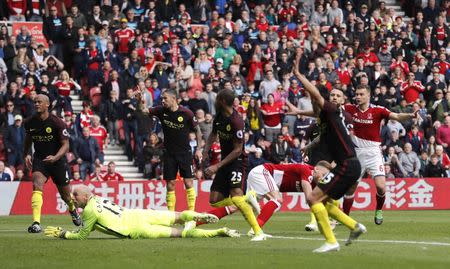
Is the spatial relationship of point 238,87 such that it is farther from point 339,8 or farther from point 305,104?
point 339,8

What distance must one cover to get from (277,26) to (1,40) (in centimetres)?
1019

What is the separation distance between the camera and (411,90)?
1444 inches

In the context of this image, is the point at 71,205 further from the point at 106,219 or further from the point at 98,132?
the point at 98,132

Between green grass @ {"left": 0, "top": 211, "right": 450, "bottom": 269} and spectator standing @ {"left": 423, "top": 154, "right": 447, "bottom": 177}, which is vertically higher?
green grass @ {"left": 0, "top": 211, "right": 450, "bottom": 269}

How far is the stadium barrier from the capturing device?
29.6 metres

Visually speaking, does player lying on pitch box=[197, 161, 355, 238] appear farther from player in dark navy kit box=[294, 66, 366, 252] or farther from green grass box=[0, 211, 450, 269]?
player in dark navy kit box=[294, 66, 366, 252]

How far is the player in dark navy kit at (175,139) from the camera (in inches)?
877

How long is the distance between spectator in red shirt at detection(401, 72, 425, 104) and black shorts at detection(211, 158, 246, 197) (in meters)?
19.1

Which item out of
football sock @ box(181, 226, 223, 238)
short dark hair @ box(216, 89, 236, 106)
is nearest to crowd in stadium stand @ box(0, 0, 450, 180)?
football sock @ box(181, 226, 223, 238)

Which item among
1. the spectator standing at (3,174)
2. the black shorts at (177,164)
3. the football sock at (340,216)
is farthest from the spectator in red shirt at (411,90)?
the football sock at (340,216)

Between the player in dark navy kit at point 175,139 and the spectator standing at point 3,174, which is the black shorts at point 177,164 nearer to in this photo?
the player in dark navy kit at point 175,139

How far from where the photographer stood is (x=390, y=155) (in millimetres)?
34125

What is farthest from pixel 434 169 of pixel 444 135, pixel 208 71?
pixel 208 71

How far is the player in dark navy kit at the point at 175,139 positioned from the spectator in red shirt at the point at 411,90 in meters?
15.3
